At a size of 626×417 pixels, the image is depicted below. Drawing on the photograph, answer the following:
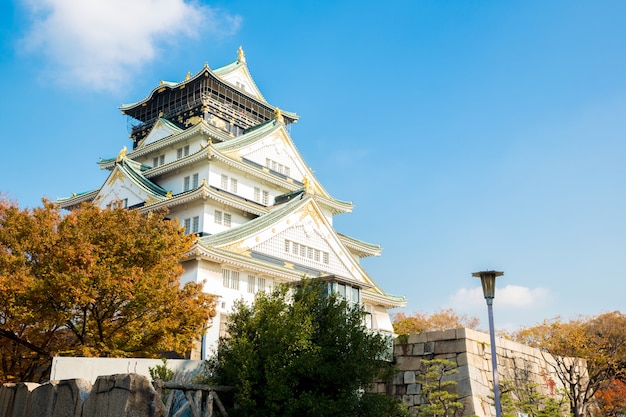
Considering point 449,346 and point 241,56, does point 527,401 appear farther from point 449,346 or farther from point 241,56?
point 241,56

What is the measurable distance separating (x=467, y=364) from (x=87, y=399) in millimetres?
14301

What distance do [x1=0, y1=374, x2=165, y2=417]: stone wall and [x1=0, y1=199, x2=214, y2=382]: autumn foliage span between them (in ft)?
23.8

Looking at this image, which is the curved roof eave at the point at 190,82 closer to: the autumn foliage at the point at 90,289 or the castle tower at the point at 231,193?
the castle tower at the point at 231,193

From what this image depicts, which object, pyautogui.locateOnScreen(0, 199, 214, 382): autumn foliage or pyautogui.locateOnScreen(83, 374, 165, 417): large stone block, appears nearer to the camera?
pyautogui.locateOnScreen(83, 374, 165, 417): large stone block

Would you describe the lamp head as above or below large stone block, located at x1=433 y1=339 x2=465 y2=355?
above

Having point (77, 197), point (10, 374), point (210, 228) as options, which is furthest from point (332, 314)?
point (77, 197)

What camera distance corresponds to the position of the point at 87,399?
8.83 metres

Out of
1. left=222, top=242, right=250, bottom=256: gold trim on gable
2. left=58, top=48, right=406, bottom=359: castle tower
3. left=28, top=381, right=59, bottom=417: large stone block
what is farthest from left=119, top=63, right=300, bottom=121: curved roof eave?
left=28, top=381, right=59, bottom=417: large stone block

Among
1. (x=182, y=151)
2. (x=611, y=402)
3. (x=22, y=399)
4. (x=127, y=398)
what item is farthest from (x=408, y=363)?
(x=182, y=151)

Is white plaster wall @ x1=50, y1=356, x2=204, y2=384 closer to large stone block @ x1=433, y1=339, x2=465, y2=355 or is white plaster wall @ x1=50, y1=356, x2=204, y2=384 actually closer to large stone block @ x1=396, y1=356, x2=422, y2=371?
large stone block @ x1=396, y1=356, x2=422, y2=371

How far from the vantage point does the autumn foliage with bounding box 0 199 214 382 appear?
60.0ft

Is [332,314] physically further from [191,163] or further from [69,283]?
[191,163]

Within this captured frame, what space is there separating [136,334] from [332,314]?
7715 millimetres

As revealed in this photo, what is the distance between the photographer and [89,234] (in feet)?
63.9
